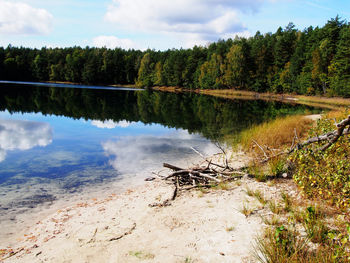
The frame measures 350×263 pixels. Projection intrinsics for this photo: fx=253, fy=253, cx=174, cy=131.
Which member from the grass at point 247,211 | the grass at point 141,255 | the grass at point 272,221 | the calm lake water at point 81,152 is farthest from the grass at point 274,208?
the calm lake water at point 81,152

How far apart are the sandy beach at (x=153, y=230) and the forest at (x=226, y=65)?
5731cm

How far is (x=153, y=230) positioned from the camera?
19.6 ft

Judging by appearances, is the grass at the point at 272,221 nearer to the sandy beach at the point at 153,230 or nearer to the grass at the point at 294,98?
the sandy beach at the point at 153,230

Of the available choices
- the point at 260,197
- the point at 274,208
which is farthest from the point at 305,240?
the point at 260,197

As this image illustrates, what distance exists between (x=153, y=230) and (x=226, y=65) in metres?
85.8

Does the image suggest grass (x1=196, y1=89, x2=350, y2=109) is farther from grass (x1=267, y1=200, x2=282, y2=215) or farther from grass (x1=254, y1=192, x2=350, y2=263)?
grass (x1=254, y1=192, x2=350, y2=263)

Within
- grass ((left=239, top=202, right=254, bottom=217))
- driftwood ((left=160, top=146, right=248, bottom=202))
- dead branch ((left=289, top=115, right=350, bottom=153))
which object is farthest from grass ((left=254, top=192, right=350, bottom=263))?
driftwood ((left=160, top=146, right=248, bottom=202))

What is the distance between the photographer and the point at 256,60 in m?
83.1

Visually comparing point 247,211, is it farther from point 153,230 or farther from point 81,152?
point 81,152

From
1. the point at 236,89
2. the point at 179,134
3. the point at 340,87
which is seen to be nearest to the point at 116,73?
the point at 236,89

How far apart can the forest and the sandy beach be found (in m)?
57.3

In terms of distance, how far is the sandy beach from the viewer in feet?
16.4

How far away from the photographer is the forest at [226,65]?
6100cm

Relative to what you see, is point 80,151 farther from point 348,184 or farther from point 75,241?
point 348,184
